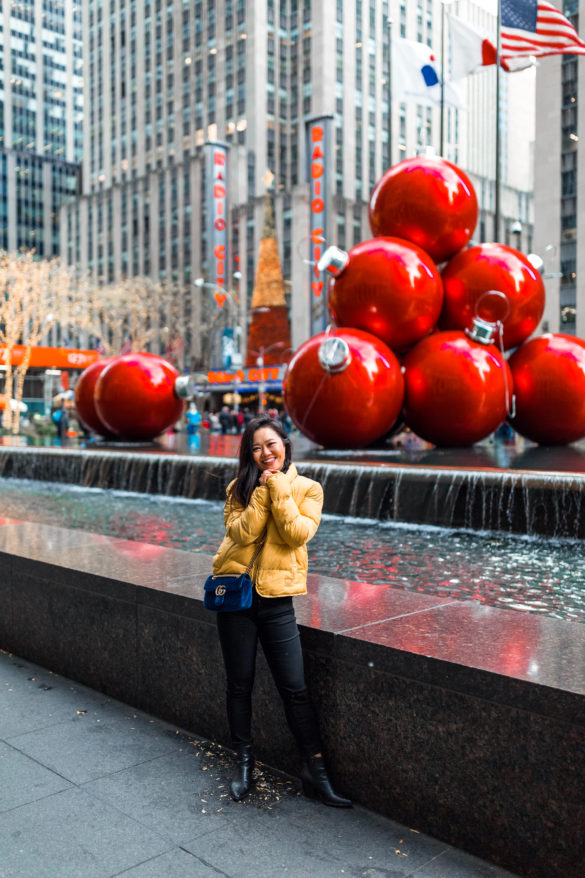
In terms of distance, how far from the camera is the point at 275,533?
10.8 ft

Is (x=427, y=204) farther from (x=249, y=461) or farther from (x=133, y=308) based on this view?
(x=133, y=308)

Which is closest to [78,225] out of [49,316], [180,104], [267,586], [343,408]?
[180,104]

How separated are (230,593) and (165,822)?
0.87 meters

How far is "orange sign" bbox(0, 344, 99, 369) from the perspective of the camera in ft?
140

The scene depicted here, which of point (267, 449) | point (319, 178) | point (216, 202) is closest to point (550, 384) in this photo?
point (267, 449)

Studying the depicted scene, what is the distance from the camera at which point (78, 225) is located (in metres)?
96.1

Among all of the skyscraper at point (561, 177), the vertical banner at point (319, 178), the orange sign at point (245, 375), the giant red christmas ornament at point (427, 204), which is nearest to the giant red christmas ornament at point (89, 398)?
the giant red christmas ornament at point (427, 204)

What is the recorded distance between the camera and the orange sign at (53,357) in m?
42.5

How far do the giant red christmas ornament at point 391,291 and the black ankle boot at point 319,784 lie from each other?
849cm

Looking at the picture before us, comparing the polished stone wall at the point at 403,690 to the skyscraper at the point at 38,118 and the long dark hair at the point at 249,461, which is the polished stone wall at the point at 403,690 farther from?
the skyscraper at the point at 38,118

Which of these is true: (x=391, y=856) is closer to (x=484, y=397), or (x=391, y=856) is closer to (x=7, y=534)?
(x=7, y=534)

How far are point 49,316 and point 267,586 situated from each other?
3944 centimetres

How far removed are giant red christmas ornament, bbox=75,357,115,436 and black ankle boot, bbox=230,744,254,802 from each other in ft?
43.3

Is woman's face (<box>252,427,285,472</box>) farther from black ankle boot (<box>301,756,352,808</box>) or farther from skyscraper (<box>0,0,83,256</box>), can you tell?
skyscraper (<box>0,0,83,256</box>)
